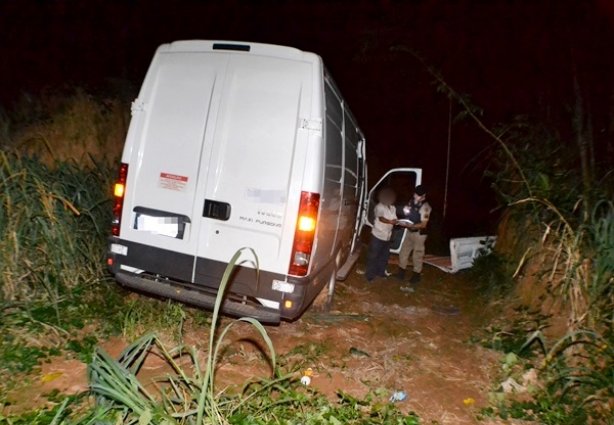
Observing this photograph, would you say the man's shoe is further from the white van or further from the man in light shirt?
the white van

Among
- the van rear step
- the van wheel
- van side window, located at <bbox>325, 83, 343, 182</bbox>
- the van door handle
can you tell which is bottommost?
the van wheel

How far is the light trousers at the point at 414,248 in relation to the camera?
24.7ft

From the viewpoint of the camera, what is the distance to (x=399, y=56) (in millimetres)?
14516

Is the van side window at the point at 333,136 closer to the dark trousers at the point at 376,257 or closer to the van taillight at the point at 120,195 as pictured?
the van taillight at the point at 120,195

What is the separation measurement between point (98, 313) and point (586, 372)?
4.67 meters

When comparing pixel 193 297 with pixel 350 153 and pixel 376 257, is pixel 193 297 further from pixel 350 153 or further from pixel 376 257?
pixel 376 257

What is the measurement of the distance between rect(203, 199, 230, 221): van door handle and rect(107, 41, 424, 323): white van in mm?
13

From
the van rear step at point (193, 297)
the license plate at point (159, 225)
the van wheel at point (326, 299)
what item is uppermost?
the license plate at point (159, 225)

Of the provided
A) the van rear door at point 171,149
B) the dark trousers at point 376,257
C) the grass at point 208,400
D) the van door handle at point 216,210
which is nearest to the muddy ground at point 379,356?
the grass at point 208,400

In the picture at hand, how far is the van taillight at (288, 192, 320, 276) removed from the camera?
3857mm

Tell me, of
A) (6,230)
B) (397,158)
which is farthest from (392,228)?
(397,158)

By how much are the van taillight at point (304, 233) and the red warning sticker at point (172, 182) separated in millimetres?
1147

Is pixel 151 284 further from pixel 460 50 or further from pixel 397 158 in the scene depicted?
pixel 397 158

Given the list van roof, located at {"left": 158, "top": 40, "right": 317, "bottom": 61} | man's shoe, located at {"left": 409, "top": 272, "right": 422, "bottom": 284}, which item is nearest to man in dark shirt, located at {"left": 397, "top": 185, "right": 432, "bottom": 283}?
man's shoe, located at {"left": 409, "top": 272, "right": 422, "bottom": 284}
